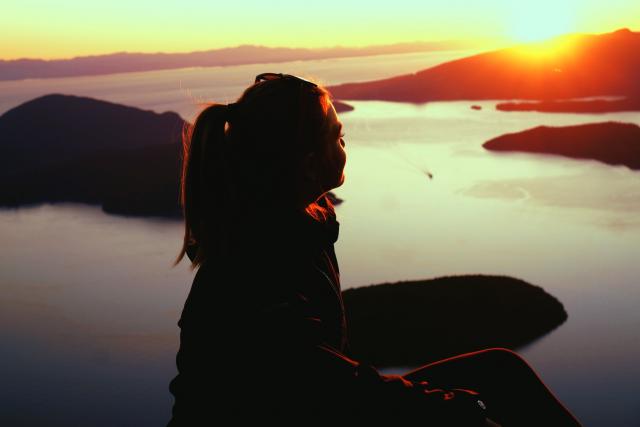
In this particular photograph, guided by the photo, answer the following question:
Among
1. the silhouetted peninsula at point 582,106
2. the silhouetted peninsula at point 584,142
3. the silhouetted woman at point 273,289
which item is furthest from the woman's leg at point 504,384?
the silhouetted peninsula at point 582,106

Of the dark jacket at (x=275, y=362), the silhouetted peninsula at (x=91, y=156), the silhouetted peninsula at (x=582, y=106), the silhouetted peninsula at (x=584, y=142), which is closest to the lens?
the dark jacket at (x=275, y=362)

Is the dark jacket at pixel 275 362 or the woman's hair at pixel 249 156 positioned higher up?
the woman's hair at pixel 249 156

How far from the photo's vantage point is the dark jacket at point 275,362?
3.98ft

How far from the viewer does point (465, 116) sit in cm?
4681

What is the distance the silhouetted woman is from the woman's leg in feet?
0.04

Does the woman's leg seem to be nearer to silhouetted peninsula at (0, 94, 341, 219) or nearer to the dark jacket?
the dark jacket

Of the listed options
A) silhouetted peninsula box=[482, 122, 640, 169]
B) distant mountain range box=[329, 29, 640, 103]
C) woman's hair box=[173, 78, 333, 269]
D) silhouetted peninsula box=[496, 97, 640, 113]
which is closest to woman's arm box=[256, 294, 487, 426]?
woman's hair box=[173, 78, 333, 269]

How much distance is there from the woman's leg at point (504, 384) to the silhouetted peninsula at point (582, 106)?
4180cm

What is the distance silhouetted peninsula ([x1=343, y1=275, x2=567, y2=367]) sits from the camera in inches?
431

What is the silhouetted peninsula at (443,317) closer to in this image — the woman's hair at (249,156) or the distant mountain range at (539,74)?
the woman's hair at (249,156)

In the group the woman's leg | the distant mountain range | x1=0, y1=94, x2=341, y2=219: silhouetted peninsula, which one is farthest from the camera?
the distant mountain range

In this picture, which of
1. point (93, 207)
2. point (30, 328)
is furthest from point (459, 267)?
point (93, 207)

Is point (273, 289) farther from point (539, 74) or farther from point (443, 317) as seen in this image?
point (539, 74)

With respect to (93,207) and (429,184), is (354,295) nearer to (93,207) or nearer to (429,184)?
(429,184)
